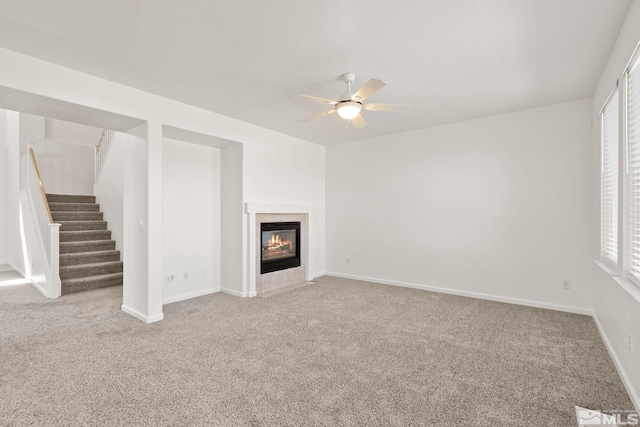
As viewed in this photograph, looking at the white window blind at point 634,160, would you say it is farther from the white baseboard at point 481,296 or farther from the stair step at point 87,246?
the stair step at point 87,246

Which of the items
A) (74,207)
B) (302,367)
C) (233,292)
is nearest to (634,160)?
(302,367)

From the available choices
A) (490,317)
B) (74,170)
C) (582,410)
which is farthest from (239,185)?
(74,170)

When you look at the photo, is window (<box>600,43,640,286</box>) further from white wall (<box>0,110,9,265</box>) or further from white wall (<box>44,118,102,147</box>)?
white wall (<box>0,110,9,265</box>)

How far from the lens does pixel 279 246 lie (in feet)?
18.0

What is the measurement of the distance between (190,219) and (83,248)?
8.34ft

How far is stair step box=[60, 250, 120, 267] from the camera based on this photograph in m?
5.26

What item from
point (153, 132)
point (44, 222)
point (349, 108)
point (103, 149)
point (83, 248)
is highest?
point (103, 149)

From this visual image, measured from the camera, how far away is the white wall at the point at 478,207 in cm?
399

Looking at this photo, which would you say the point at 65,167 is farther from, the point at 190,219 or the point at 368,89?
the point at 368,89

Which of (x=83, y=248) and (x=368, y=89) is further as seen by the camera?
(x=83, y=248)

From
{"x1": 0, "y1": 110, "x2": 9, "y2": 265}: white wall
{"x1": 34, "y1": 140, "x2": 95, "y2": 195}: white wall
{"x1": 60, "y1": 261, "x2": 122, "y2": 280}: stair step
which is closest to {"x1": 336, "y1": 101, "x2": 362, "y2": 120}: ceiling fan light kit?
{"x1": 60, "y1": 261, "x2": 122, "y2": 280}: stair step

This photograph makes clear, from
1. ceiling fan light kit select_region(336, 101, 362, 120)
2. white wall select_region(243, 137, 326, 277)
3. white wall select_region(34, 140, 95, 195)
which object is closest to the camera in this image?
ceiling fan light kit select_region(336, 101, 362, 120)

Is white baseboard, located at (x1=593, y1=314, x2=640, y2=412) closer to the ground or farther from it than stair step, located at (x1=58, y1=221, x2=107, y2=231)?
closer to the ground

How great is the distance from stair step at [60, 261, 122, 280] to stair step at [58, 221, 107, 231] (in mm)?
1141
